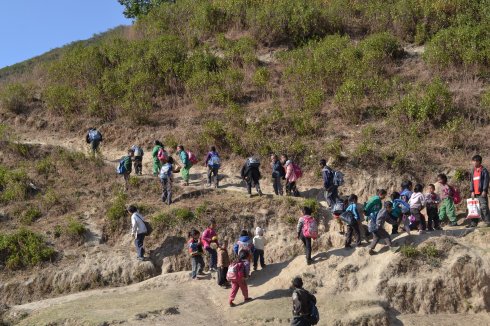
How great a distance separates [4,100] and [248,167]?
13.9m

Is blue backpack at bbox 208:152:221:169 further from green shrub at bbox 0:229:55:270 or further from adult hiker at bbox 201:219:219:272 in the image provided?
green shrub at bbox 0:229:55:270

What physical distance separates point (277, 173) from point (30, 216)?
304 inches

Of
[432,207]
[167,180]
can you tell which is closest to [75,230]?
[167,180]

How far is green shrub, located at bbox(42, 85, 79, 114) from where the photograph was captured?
22.7 metres

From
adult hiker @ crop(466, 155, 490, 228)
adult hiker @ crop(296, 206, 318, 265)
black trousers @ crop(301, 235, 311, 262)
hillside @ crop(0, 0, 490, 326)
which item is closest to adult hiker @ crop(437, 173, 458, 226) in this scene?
hillside @ crop(0, 0, 490, 326)

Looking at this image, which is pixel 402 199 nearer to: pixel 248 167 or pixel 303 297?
pixel 248 167

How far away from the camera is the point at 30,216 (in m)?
16.2

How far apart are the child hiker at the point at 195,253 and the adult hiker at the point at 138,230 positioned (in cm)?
146

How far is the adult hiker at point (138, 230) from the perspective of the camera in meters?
13.6

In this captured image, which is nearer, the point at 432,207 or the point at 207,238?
the point at 207,238

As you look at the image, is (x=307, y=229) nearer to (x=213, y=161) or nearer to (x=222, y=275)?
(x=222, y=275)

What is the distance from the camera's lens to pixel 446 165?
16.2 metres

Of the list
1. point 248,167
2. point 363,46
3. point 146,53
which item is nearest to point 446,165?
point 248,167

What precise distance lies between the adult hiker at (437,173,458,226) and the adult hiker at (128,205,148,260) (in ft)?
25.4
